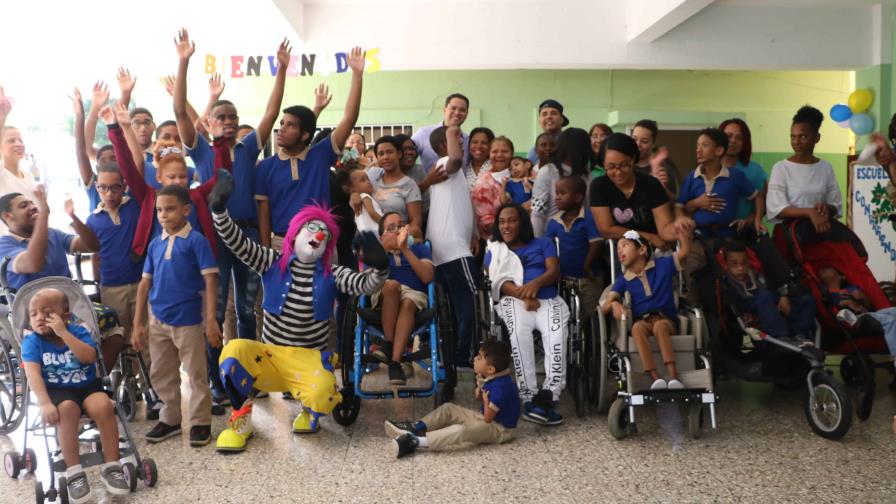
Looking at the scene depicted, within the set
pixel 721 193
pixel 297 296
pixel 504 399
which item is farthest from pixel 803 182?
pixel 297 296

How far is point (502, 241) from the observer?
4.18 metres

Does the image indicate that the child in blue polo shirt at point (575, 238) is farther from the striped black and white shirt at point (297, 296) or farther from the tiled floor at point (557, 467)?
the striped black and white shirt at point (297, 296)

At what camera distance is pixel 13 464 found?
3188mm

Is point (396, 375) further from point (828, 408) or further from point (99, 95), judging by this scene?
point (99, 95)

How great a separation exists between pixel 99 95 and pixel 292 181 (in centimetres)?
116

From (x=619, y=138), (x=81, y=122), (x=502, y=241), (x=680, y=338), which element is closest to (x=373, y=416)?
(x=502, y=241)

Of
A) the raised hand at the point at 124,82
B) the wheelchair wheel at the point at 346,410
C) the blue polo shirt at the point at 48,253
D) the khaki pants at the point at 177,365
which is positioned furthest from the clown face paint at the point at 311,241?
the raised hand at the point at 124,82

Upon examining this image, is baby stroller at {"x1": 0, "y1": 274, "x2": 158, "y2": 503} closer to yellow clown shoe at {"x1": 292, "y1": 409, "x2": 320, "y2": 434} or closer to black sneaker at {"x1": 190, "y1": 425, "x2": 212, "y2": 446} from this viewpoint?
black sneaker at {"x1": 190, "y1": 425, "x2": 212, "y2": 446}

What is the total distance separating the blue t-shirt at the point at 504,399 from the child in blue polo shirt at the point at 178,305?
1.25 m

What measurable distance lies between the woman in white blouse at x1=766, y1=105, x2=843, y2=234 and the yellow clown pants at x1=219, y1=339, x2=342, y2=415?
274cm

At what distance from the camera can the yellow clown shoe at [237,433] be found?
11.4 feet

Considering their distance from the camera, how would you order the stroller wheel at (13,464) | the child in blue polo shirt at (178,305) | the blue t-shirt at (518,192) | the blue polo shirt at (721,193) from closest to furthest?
the stroller wheel at (13,464), the child in blue polo shirt at (178,305), the blue polo shirt at (721,193), the blue t-shirt at (518,192)

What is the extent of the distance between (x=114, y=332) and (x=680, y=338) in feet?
8.71

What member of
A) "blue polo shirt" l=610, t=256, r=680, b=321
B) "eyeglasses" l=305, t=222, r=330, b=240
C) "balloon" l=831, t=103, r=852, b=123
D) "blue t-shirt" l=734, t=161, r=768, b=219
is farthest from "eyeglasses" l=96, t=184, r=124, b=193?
"balloon" l=831, t=103, r=852, b=123
